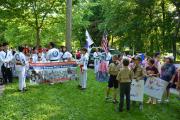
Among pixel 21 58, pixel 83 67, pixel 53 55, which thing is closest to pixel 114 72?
pixel 83 67

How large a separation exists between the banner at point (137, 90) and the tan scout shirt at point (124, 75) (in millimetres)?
705

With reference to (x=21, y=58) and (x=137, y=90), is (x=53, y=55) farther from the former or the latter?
(x=137, y=90)

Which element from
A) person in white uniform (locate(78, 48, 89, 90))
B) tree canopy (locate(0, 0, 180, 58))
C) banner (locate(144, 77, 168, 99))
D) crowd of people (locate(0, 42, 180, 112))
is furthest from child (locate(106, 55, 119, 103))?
tree canopy (locate(0, 0, 180, 58))

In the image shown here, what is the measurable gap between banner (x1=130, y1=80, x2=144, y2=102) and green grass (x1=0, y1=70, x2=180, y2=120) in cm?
41

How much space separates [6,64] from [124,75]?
25.3ft

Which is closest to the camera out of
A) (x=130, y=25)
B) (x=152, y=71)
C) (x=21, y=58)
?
(x=152, y=71)

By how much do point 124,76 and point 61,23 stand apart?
69.1ft

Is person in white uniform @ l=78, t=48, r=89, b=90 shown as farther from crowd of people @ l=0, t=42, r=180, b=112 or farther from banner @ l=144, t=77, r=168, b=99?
banner @ l=144, t=77, r=168, b=99

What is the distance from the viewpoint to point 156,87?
1452 cm

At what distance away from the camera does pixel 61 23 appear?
3341 cm

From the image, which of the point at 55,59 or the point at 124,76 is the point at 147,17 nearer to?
the point at 55,59

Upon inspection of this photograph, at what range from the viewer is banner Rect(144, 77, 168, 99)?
1445 centimetres

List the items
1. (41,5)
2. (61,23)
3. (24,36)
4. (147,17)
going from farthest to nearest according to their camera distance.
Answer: (147,17) < (24,36) < (61,23) < (41,5)

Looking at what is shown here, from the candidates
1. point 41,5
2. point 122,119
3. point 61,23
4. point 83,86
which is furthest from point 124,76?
point 61,23
